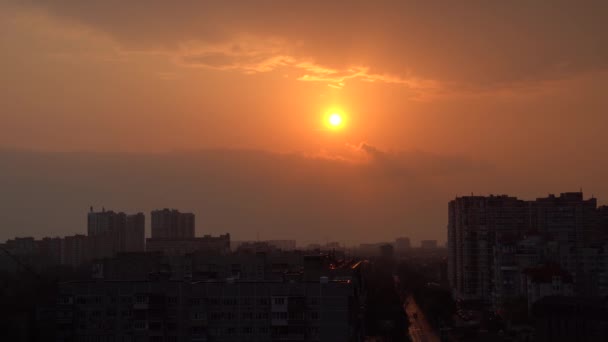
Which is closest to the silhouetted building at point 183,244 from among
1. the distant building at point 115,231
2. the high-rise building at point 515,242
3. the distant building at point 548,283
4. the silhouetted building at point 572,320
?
the distant building at point 115,231

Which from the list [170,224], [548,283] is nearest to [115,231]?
[170,224]

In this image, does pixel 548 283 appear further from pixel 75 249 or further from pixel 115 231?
pixel 115 231

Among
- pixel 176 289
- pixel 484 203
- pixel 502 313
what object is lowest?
pixel 502 313

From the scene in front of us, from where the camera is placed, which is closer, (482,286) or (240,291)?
(240,291)

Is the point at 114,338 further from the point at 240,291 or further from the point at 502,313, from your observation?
the point at 502,313

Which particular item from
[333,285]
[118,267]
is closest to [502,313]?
[118,267]

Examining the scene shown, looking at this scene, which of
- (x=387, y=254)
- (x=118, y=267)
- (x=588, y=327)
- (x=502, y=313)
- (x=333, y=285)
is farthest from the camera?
(x=387, y=254)

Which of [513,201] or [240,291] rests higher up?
[513,201]

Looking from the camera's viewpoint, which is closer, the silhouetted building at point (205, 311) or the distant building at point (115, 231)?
the silhouetted building at point (205, 311)

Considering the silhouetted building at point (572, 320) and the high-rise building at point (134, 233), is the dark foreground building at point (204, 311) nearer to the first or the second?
the silhouetted building at point (572, 320)
